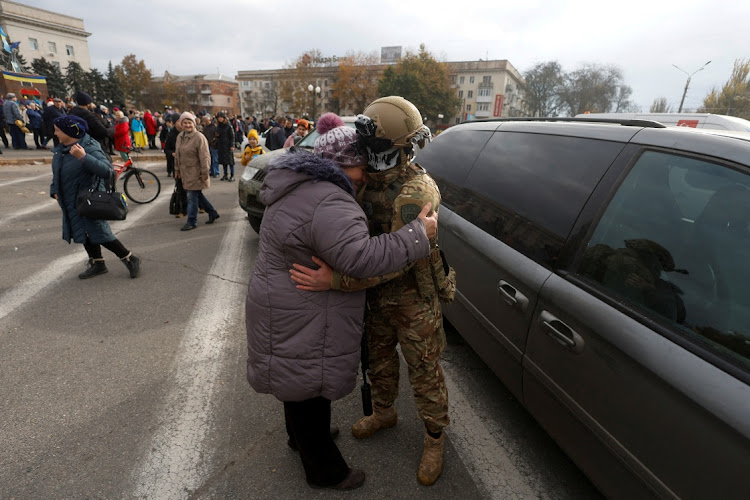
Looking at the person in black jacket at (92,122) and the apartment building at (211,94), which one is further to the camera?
the apartment building at (211,94)

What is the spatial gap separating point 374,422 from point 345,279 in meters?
1.23

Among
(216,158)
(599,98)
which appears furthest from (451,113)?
(216,158)

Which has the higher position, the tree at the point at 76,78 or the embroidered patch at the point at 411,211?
the tree at the point at 76,78

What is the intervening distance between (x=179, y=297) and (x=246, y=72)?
4499 inches

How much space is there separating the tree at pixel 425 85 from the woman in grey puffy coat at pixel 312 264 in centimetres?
6101

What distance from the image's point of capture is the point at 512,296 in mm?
2109

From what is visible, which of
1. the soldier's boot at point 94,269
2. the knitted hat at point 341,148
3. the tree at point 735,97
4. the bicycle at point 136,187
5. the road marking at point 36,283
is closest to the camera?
the knitted hat at point 341,148

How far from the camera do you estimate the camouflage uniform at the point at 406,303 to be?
1.70 metres

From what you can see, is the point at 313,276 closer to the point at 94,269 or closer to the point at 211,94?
the point at 94,269

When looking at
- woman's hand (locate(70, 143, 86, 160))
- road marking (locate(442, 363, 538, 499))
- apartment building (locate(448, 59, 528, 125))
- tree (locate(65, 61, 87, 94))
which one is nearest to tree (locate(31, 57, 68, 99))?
tree (locate(65, 61, 87, 94))

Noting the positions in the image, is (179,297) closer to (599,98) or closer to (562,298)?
(562,298)

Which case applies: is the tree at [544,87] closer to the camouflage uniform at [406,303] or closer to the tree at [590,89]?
the tree at [590,89]

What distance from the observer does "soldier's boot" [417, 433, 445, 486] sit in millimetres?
2096

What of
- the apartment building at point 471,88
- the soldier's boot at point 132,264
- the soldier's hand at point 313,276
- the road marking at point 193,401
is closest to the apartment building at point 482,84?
the apartment building at point 471,88
